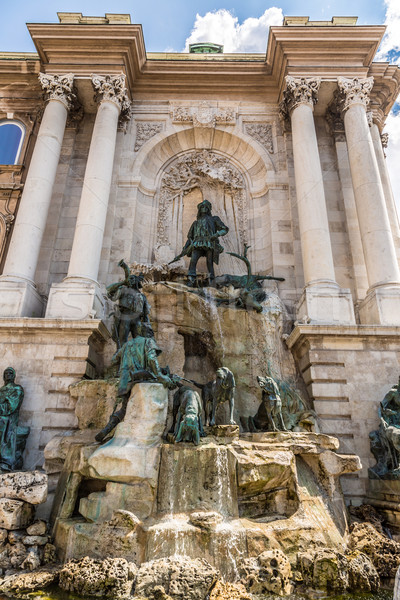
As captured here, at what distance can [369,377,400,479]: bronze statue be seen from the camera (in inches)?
303

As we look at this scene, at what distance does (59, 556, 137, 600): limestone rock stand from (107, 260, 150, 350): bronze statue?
4475 millimetres

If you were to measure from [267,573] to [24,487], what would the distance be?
3736 millimetres

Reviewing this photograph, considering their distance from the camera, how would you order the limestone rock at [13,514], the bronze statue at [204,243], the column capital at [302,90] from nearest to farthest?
the limestone rock at [13,514] < the bronze statue at [204,243] < the column capital at [302,90]

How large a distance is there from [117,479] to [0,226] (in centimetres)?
1109

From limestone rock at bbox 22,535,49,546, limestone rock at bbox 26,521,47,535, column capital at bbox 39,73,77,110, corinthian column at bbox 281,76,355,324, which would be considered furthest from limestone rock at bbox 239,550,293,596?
column capital at bbox 39,73,77,110

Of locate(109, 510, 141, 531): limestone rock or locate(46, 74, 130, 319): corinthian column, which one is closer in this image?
Answer: locate(109, 510, 141, 531): limestone rock

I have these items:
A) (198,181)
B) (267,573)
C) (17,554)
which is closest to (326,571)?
(267,573)

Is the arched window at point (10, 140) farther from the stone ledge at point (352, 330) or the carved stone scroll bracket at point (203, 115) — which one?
the stone ledge at point (352, 330)

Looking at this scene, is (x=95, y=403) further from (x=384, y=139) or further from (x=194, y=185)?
(x=384, y=139)

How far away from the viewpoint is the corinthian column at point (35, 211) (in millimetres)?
10578

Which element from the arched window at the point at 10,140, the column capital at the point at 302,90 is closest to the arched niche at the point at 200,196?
the column capital at the point at 302,90

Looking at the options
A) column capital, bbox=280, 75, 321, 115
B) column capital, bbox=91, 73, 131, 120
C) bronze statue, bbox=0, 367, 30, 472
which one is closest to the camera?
bronze statue, bbox=0, 367, 30, 472

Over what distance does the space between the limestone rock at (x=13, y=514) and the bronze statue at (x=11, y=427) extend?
7.31 feet

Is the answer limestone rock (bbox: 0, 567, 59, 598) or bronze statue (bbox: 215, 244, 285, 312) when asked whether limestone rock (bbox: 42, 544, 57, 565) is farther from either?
bronze statue (bbox: 215, 244, 285, 312)
